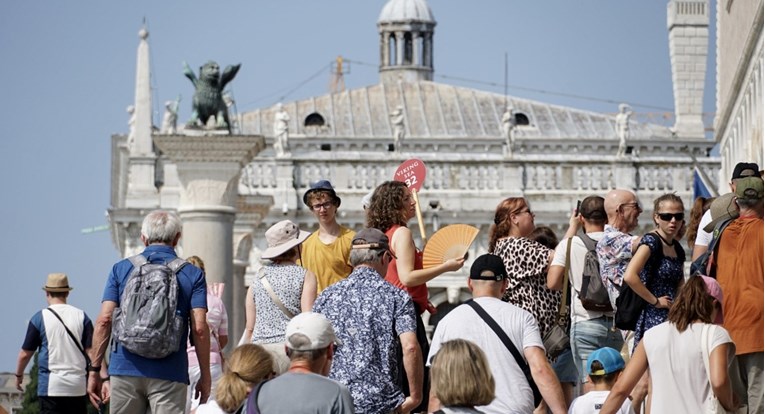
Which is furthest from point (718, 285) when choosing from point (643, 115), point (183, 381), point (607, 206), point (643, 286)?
point (643, 115)

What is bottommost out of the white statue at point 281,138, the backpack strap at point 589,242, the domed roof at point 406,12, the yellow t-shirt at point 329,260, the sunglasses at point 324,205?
the yellow t-shirt at point 329,260

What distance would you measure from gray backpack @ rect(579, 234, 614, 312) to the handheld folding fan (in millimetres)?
749

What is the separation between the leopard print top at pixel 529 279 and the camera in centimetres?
1388

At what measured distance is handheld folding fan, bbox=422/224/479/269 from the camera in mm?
13711

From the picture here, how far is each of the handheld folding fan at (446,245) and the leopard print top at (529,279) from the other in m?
0.23

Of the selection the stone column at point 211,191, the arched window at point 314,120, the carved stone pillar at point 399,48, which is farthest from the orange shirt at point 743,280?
the carved stone pillar at point 399,48

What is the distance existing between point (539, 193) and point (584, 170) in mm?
1395

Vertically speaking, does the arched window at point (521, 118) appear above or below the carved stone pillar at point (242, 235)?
above

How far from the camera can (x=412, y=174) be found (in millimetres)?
15359

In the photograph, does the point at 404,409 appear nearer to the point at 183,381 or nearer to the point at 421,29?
the point at 183,381

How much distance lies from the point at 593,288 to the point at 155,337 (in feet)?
9.61

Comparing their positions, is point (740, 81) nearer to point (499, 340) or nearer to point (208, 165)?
point (208, 165)

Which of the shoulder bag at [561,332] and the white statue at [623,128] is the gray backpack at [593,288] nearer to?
the shoulder bag at [561,332]

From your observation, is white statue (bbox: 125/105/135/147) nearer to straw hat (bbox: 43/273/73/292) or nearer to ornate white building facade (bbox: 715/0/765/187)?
ornate white building facade (bbox: 715/0/765/187)
